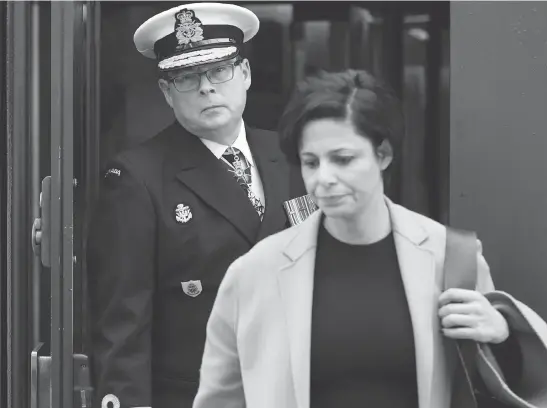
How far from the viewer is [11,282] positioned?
9.55 ft

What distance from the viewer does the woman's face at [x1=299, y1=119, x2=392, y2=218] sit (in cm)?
230

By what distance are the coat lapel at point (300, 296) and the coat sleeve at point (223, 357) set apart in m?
0.15

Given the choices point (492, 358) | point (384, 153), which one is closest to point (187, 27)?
point (384, 153)

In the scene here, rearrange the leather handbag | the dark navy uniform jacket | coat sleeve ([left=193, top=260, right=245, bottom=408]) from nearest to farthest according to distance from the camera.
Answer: the leather handbag < coat sleeve ([left=193, top=260, right=245, bottom=408]) < the dark navy uniform jacket

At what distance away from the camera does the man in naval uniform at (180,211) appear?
105 inches

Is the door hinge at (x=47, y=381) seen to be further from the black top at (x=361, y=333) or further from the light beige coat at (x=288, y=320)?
the black top at (x=361, y=333)

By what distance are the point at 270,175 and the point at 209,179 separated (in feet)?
0.57

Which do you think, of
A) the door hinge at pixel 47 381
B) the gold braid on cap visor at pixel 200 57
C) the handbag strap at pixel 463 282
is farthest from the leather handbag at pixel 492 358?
the door hinge at pixel 47 381

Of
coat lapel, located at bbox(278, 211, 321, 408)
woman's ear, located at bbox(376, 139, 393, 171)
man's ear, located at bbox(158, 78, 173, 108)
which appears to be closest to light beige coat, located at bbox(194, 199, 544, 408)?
coat lapel, located at bbox(278, 211, 321, 408)

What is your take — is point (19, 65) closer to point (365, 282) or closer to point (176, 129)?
point (176, 129)

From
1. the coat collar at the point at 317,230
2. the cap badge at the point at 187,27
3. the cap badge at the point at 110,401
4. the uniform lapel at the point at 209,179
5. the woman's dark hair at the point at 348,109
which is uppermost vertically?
the cap badge at the point at 187,27

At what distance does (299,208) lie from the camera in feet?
8.73

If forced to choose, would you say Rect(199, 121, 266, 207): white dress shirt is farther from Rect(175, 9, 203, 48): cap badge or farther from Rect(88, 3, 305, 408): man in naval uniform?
Rect(175, 9, 203, 48): cap badge

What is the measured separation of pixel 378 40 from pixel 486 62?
30 cm
